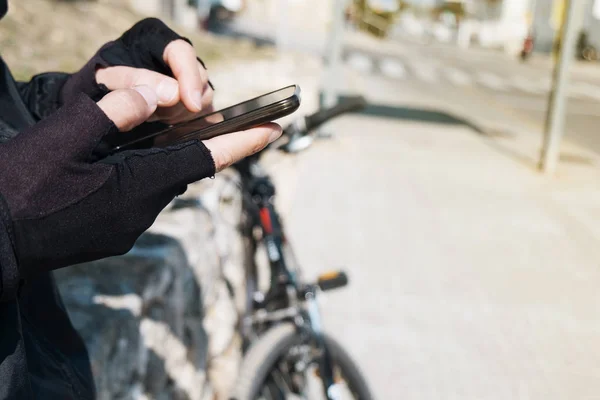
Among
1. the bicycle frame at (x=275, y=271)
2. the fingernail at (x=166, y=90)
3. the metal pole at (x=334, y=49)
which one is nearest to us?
the fingernail at (x=166, y=90)

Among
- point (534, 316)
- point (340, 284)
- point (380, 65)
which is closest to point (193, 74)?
point (340, 284)

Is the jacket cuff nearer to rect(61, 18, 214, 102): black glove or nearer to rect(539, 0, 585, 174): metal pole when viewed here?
rect(61, 18, 214, 102): black glove

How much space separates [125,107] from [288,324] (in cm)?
193

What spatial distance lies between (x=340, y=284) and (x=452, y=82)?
20.0m

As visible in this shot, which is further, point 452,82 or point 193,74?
point 452,82

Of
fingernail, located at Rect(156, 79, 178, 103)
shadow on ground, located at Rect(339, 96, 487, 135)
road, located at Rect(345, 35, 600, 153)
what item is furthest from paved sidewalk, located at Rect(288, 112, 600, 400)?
road, located at Rect(345, 35, 600, 153)

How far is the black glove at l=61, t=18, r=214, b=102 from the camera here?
1540 millimetres

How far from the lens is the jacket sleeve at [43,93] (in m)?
1.58

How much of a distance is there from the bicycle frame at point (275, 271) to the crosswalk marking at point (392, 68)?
765 inches

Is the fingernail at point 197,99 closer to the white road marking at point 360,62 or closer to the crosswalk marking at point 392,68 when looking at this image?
the crosswalk marking at point 392,68

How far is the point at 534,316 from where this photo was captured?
473 cm

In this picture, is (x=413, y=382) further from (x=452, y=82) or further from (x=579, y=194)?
(x=452, y=82)

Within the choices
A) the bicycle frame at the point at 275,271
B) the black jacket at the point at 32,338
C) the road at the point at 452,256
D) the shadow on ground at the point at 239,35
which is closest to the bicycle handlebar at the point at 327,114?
the bicycle frame at the point at 275,271

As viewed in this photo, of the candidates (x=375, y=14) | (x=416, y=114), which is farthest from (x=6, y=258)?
(x=375, y=14)
